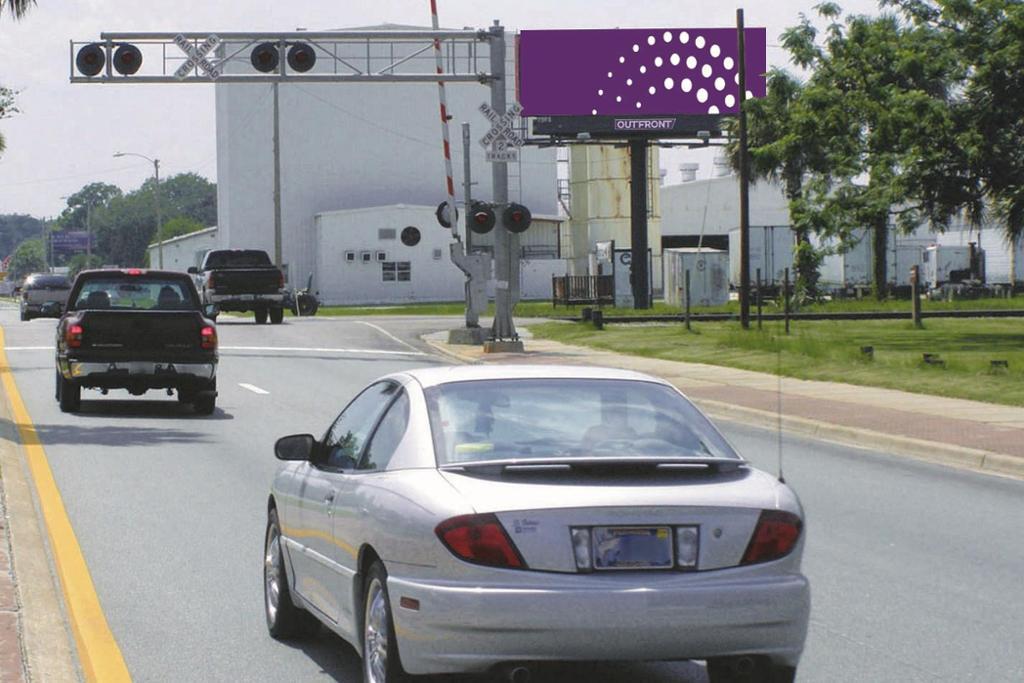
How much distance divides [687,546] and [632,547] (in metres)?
0.21

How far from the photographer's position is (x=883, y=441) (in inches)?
743

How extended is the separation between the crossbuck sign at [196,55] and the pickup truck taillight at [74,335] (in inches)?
625

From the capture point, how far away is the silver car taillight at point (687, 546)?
643 cm

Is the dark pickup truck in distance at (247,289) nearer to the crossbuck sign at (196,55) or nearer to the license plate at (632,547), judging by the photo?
the crossbuck sign at (196,55)

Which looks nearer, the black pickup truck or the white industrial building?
the black pickup truck

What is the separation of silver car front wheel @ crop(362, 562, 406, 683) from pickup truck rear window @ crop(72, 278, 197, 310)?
56.9 ft

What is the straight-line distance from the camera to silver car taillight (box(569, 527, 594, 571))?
6.34 meters

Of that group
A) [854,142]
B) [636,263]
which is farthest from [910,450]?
[636,263]

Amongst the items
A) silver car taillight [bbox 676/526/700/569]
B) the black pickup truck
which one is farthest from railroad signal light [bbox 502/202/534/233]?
silver car taillight [bbox 676/526/700/569]

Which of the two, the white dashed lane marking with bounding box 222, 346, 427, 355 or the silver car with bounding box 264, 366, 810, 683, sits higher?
the silver car with bounding box 264, 366, 810, 683

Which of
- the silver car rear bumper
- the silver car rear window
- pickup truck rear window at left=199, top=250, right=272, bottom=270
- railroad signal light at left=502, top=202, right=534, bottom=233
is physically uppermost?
railroad signal light at left=502, top=202, right=534, bottom=233

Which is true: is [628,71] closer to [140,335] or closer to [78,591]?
[140,335]

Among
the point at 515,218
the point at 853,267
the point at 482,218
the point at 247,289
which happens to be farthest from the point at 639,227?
the point at 482,218

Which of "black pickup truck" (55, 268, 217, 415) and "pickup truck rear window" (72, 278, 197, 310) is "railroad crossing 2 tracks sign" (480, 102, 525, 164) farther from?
"black pickup truck" (55, 268, 217, 415)
